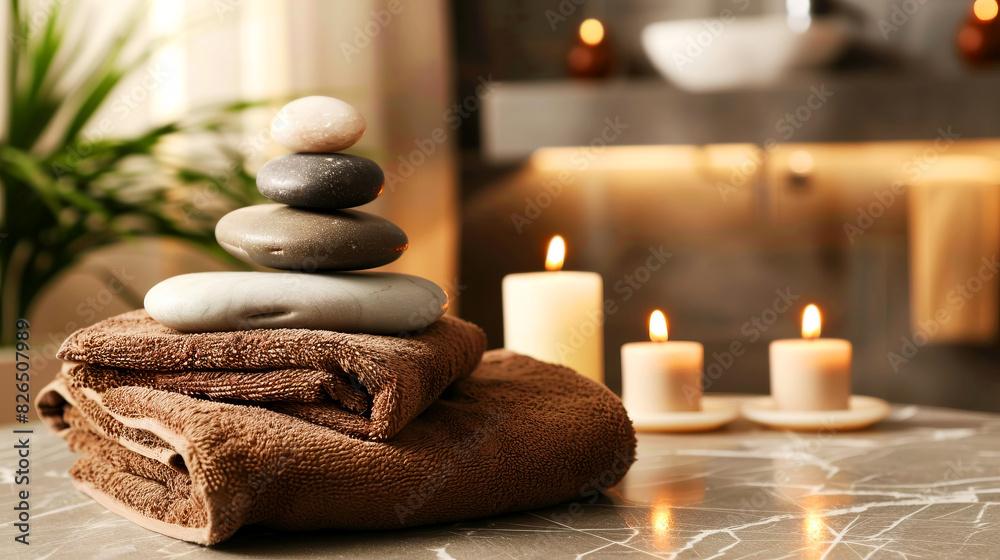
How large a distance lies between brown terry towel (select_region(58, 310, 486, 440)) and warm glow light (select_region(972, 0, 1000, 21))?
4.89 ft

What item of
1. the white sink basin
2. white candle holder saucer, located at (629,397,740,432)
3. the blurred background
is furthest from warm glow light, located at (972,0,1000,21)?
white candle holder saucer, located at (629,397,740,432)

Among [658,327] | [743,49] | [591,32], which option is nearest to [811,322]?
[658,327]

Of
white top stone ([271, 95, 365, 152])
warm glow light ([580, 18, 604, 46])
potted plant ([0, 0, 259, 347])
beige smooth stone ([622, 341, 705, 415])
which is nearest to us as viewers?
white top stone ([271, 95, 365, 152])

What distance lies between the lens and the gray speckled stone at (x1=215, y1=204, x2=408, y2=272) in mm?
583

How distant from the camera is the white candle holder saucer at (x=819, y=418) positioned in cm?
88

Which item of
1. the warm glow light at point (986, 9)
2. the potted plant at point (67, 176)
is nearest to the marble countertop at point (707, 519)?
the potted plant at point (67, 176)

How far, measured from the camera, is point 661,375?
2.89ft

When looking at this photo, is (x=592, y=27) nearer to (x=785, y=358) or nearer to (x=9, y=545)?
(x=785, y=358)

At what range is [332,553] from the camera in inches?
20.7

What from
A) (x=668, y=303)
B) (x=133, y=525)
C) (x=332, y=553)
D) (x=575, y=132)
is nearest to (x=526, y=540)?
(x=332, y=553)

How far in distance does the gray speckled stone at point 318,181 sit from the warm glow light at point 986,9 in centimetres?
147

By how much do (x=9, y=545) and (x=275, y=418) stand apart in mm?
192

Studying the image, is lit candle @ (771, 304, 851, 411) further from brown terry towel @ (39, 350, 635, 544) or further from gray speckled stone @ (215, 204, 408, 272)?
gray speckled stone @ (215, 204, 408, 272)

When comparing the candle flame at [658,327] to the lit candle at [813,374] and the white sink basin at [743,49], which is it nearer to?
the lit candle at [813,374]
